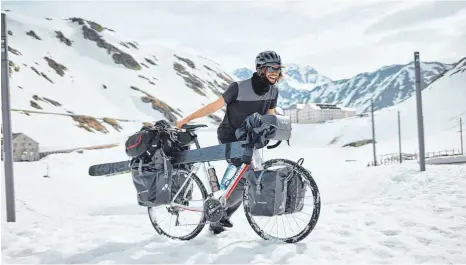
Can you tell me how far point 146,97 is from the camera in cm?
10550

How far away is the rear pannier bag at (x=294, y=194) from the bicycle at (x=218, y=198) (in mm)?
71

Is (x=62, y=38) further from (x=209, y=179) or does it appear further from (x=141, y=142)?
(x=209, y=179)

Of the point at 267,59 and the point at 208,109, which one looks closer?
the point at 267,59

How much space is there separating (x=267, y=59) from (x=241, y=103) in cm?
67

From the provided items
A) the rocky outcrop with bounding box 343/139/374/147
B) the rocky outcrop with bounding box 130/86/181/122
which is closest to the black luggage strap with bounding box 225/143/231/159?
the rocky outcrop with bounding box 343/139/374/147

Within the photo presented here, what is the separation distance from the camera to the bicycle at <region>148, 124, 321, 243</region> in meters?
4.83

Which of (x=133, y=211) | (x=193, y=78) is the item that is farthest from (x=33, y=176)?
(x=193, y=78)

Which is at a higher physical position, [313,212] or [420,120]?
[420,120]

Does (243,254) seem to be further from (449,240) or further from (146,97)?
(146,97)

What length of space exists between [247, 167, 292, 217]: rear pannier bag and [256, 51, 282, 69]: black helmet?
53.6 inches

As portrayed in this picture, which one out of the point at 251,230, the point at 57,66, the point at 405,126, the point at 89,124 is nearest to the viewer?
the point at 251,230

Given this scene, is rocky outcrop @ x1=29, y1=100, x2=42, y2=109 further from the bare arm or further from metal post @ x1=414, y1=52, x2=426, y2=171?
the bare arm

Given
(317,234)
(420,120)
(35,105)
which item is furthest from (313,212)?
(35,105)

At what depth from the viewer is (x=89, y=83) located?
331 ft
